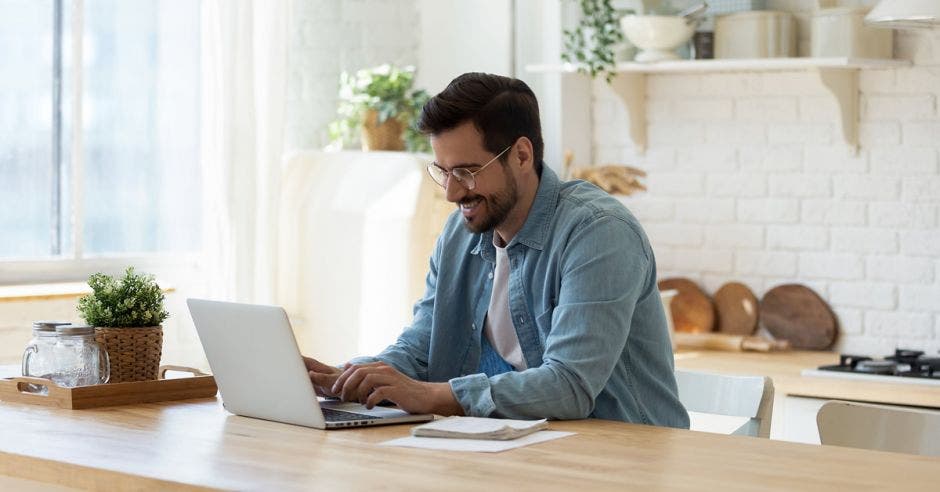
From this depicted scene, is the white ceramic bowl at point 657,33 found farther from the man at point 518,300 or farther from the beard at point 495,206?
the beard at point 495,206

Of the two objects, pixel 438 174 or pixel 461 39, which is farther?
pixel 461 39

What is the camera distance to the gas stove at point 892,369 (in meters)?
3.59

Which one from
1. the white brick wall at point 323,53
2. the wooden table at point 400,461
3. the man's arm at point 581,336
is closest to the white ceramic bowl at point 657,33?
the white brick wall at point 323,53

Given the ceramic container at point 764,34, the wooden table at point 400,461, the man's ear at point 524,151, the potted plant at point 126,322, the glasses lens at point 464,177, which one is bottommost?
the wooden table at point 400,461

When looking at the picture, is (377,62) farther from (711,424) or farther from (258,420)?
(258,420)

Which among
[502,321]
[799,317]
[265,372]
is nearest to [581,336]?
[502,321]

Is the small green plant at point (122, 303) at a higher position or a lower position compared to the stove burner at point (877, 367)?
higher

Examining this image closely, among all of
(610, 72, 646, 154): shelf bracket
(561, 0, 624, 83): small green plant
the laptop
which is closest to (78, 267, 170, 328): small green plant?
the laptop

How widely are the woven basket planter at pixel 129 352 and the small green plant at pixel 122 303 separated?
0.02m

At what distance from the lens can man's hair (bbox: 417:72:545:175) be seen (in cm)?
251

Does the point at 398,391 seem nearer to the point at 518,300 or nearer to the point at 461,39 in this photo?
the point at 518,300

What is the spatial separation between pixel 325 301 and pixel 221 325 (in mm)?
2285

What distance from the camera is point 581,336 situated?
230cm

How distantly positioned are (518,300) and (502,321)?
8cm
